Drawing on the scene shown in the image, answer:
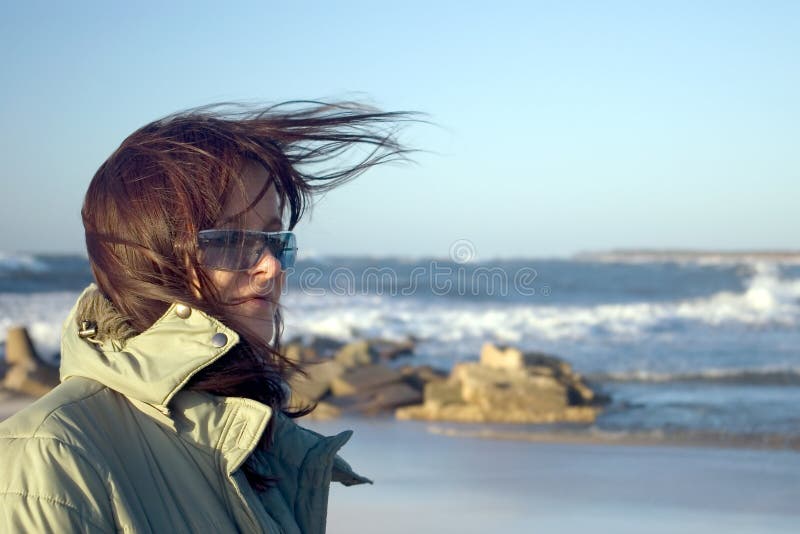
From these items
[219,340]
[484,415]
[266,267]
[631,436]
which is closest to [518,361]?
[484,415]

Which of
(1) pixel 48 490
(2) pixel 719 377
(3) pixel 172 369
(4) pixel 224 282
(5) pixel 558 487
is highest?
(4) pixel 224 282

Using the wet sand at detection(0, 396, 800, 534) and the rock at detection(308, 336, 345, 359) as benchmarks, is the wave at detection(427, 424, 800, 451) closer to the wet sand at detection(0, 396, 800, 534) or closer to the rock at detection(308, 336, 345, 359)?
the wet sand at detection(0, 396, 800, 534)

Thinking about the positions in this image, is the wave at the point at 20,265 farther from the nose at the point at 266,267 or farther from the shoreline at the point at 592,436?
the nose at the point at 266,267

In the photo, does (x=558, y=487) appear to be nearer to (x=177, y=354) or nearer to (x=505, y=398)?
(x=505, y=398)

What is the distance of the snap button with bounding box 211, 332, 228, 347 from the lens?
5.43 feet

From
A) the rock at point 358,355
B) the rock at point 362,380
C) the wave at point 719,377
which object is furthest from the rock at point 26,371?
the wave at point 719,377

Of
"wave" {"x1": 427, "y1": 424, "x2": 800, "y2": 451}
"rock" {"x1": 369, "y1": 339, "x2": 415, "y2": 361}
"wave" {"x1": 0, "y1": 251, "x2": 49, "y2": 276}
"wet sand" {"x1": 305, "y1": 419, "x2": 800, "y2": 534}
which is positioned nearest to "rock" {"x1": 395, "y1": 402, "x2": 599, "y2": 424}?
"wave" {"x1": 427, "y1": 424, "x2": 800, "y2": 451}

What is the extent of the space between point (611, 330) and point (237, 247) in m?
18.0

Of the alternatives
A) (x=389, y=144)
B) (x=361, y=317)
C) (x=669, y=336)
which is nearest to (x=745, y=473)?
(x=389, y=144)

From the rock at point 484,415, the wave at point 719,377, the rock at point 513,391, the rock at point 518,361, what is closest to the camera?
the rock at point 484,415

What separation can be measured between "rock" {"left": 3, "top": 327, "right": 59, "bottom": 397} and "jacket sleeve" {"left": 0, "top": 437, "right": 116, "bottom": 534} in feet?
27.1

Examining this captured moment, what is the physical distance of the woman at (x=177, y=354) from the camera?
145 cm

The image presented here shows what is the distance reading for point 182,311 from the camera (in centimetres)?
168

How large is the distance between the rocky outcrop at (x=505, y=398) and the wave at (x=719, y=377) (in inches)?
83.7
